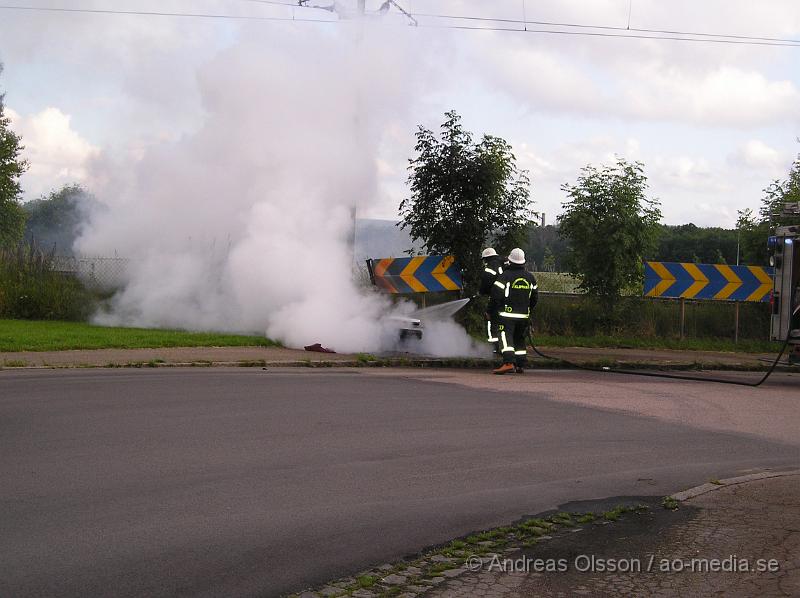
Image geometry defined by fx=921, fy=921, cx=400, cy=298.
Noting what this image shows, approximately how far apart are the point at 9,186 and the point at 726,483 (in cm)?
5598

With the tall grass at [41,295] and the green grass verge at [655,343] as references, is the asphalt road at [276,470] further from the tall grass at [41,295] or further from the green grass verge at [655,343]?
the tall grass at [41,295]

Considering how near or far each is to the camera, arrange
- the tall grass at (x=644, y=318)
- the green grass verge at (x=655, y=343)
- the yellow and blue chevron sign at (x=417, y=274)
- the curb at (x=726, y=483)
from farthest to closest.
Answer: the tall grass at (x=644, y=318) < the green grass verge at (x=655, y=343) < the yellow and blue chevron sign at (x=417, y=274) < the curb at (x=726, y=483)

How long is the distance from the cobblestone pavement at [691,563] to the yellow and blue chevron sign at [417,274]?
1247 centimetres

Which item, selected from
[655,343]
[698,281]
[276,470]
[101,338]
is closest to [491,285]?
Answer: [101,338]

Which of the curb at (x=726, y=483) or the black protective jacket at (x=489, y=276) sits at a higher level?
the black protective jacket at (x=489, y=276)

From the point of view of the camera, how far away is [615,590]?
15.9 feet

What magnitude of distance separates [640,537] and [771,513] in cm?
119

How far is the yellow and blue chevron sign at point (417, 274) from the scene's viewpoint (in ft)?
61.6

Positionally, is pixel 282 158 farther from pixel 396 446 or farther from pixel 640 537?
pixel 640 537

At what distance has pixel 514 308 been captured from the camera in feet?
49.8

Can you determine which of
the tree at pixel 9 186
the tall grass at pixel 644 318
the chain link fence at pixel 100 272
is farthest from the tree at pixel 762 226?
the tree at pixel 9 186

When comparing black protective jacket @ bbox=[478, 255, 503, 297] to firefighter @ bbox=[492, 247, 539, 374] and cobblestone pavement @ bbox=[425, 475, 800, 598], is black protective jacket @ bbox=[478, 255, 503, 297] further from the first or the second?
cobblestone pavement @ bbox=[425, 475, 800, 598]

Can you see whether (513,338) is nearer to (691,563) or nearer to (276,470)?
(276,470)

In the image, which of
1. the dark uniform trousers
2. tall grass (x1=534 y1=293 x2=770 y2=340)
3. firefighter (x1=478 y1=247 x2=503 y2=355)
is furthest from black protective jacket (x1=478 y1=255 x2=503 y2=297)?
tall grass (x1=534 y1=293 x2=770 y2=340)
